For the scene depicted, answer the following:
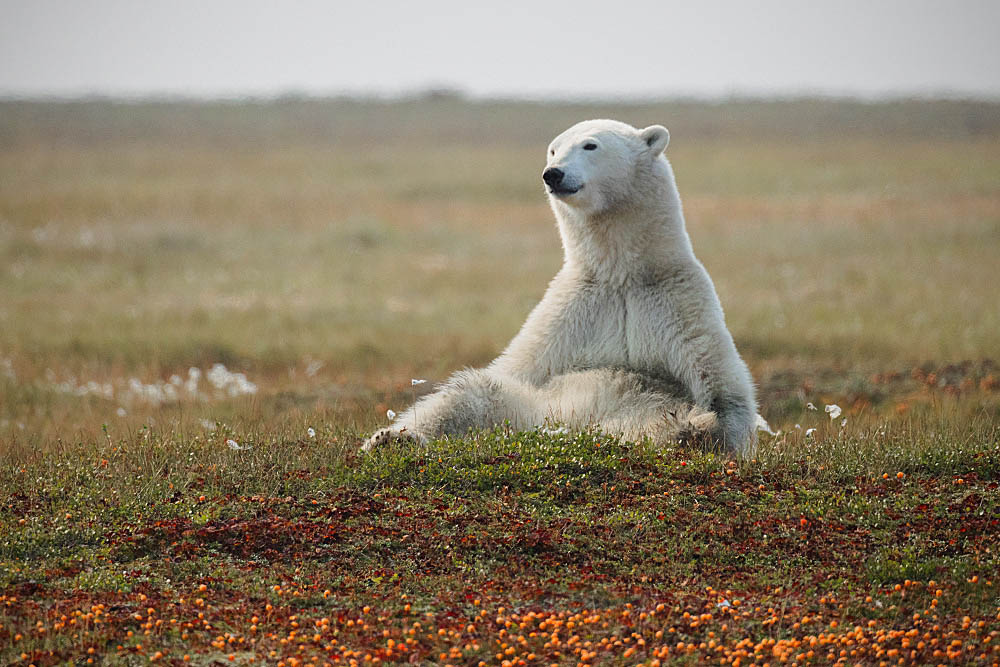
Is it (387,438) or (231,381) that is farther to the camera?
(231,381)

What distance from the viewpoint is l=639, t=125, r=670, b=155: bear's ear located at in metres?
7.81

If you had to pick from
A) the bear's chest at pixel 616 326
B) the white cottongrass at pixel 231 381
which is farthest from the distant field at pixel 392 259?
the bear's chest at pixel 616 326

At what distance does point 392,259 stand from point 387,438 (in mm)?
19232

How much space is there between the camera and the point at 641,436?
24.0 ft

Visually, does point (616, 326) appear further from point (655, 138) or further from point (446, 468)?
point (446, 468)

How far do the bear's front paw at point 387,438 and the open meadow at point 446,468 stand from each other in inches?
7.8

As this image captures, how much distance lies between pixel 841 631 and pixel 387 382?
8944 millimetres

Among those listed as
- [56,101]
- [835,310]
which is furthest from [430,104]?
[835,310]

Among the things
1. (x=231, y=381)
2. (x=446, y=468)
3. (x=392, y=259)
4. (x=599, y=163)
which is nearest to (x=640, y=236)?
(x=599, y=163)

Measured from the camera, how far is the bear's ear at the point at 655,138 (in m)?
7.81

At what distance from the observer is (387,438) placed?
7391 millimetres

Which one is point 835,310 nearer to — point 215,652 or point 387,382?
point 387,382

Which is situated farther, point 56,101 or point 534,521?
point 56,101

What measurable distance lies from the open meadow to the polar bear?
0.37m
